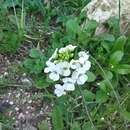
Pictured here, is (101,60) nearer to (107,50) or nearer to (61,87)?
(107,50)

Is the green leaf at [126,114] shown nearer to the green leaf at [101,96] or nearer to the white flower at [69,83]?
the green leaf at [101,96]

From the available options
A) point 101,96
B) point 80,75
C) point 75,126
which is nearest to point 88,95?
point 101,96

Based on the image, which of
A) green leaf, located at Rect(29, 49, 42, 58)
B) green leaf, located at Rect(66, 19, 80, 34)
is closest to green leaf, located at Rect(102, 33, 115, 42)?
green leaf, located at Rect(66, 19, 80, 34)

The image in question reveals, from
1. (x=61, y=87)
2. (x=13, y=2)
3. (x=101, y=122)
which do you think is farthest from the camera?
(x=13, y=2)

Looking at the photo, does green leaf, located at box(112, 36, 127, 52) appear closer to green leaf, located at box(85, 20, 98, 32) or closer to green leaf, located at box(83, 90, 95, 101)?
green leaf, located at box(85, 20, 98, 32)

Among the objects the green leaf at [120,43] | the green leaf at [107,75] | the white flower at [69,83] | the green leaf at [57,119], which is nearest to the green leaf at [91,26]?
the green leaf at [120,43]

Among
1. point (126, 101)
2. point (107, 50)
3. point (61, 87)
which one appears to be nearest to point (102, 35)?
point (107, 50)

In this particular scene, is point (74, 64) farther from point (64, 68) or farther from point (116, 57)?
point (116, 57)
